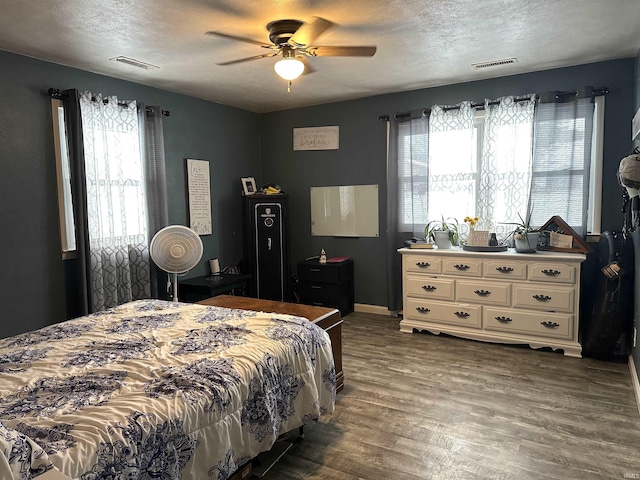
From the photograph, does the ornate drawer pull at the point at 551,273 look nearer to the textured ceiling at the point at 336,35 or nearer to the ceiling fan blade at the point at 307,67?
the textured ceiling at the point at 336,35

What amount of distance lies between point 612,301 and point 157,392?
131 inches

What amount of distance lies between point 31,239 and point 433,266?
3366 millimetres

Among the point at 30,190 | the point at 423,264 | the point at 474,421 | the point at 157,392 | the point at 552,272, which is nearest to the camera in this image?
the point at 157,392

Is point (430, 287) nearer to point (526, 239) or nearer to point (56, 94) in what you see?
point (526, 239)

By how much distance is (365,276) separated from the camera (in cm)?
493

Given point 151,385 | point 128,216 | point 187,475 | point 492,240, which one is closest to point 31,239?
point 128,216

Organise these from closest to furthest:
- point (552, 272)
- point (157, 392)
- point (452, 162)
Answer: point (157, 392)
point (552, 272)
point (452, 162)

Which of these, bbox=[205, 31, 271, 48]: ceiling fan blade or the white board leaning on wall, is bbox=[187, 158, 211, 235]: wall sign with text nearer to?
the white board leaning on wall

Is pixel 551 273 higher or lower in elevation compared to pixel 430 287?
higher

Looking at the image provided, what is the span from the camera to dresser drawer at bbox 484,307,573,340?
3.48 metres

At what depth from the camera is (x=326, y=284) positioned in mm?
4711

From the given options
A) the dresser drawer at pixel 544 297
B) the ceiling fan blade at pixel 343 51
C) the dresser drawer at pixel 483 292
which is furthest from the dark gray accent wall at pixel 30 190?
the dresser drawer at pixel 544 297

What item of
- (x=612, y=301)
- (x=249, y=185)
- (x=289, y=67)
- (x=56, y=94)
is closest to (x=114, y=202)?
(x=56, y=94)

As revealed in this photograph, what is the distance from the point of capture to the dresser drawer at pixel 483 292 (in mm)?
3691
